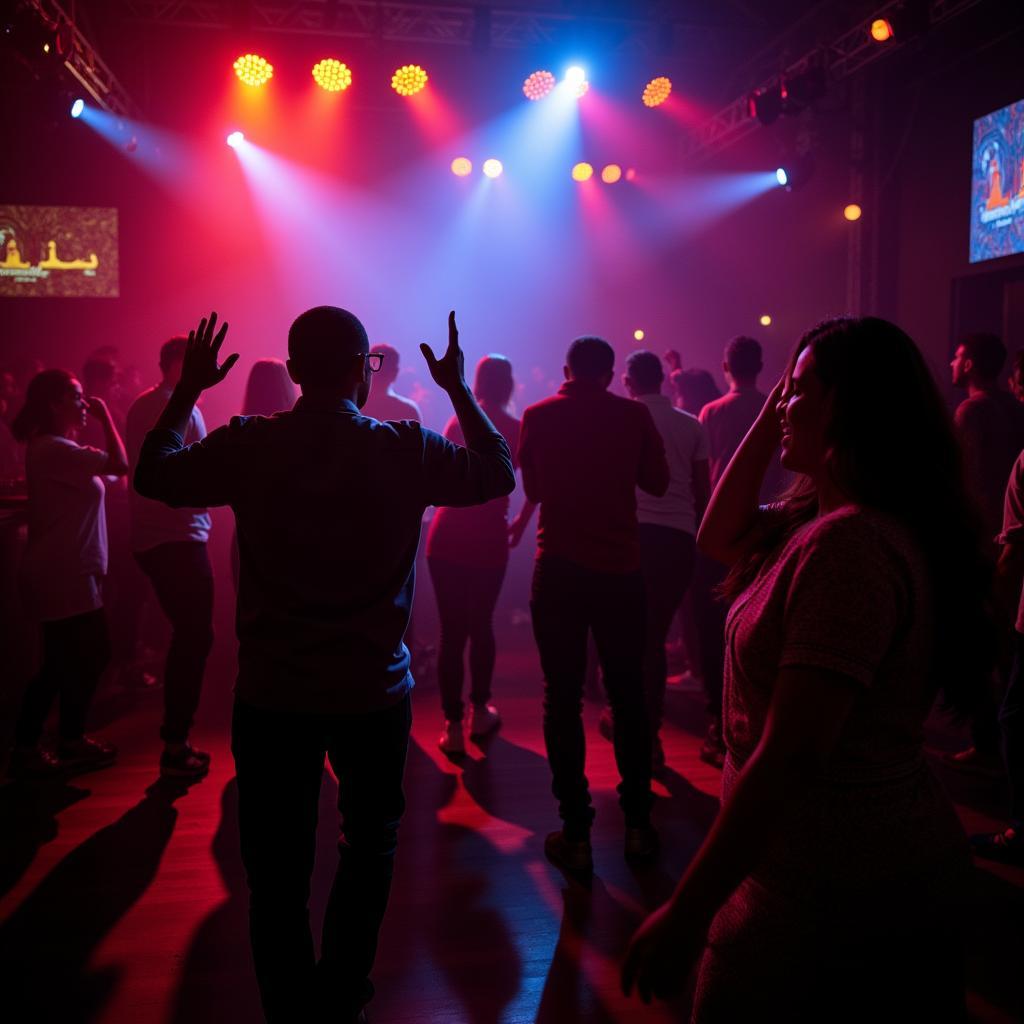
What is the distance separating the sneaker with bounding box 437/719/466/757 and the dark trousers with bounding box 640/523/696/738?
86 cm

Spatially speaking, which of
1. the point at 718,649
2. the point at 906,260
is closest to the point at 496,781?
the point at 718,649

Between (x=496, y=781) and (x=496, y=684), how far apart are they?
1477 millimetres

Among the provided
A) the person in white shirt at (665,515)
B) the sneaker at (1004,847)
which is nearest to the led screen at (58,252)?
the person in white shirt at (665,515)

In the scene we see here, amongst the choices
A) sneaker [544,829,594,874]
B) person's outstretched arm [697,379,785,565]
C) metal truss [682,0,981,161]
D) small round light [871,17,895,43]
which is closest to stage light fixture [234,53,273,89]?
metal truss [682,0,981,161]

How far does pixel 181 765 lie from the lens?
358cm

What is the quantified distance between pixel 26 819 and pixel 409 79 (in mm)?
6584

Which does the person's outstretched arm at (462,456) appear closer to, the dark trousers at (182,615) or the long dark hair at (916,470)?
the long dark hair at (916,470)

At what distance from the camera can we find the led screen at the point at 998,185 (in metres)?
6.11

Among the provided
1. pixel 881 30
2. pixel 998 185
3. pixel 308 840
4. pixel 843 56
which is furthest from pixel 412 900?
pixel 998 185

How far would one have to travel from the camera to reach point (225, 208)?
31.3 ft

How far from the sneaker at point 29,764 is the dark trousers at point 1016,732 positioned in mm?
3545

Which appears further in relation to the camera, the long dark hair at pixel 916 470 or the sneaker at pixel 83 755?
the sneaker at pixel 83 755

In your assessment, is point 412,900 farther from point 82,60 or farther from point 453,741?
point 82,60

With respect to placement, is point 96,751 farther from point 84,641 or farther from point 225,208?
point 225,208
